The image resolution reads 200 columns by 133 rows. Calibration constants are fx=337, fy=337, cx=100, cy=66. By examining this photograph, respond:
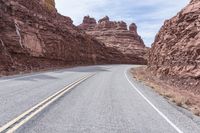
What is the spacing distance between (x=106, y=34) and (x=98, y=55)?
56.7 m

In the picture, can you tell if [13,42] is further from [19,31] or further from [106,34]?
[106,34]

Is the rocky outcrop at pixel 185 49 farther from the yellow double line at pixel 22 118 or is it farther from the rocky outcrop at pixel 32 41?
the rocky outcrop at pixel 32 41

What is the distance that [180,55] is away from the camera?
2931 cm

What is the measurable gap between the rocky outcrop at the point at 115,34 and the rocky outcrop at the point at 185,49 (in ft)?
279

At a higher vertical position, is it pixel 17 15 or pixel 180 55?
pixel 17 15

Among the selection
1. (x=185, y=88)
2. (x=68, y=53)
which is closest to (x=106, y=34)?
(x=68, y=53)

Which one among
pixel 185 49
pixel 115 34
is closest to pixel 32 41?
Answer: pixel 185 49

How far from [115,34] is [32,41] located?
9990cm

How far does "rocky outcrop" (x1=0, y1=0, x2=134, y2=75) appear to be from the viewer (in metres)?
41.6

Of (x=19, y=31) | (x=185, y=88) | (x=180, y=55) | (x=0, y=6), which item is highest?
(x=0, y=6)

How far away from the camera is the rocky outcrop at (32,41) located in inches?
1639

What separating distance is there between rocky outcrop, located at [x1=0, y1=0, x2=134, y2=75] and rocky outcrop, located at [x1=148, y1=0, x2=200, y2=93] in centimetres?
1539

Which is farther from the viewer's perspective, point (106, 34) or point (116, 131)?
point (106, 34)

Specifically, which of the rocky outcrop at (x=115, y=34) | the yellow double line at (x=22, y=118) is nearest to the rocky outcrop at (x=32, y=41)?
the yellow double line at (x=22, y=118)
